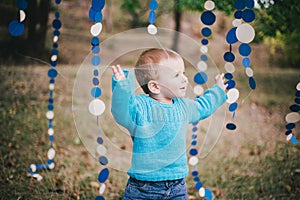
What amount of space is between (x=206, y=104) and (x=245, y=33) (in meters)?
0.53

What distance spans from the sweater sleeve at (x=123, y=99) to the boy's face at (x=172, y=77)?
23 cm

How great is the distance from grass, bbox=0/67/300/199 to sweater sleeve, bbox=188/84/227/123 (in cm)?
128

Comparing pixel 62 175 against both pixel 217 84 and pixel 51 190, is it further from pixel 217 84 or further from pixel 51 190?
pixel 217 84

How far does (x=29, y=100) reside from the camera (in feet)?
17.0

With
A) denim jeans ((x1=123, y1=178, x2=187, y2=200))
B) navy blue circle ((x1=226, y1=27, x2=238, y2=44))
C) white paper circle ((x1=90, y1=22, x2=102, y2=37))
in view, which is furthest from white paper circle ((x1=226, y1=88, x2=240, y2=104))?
white paper circle ((x1=90, y1=22, x2=102, y2=37))

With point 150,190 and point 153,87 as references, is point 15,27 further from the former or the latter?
point 150,190

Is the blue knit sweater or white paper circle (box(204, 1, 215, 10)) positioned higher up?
white paper circle (box(204, 1, 215, 10))

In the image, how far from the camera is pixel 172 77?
1.94 metres

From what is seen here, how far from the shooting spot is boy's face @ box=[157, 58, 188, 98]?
1.93 meters

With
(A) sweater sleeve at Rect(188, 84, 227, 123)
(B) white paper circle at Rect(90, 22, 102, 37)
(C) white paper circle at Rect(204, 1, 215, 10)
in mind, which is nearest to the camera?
(B) white paper circle at Rect(90, 22, 102, 37)

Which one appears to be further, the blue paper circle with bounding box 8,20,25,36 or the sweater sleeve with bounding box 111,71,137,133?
the blue paper circle with bounding box 8,20,25,36

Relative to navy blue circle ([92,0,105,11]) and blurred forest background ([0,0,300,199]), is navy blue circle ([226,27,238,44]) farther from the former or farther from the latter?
blurred forest background ([0,0,300,199])

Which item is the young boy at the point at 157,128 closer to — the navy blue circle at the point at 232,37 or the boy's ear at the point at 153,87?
the boy's ear at the point at 153,87

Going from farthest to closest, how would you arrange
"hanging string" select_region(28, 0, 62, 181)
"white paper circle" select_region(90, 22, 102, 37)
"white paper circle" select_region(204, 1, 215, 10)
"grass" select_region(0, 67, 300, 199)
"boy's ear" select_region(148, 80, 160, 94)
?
"grass" select_region(0, 67, 300, 199)
"hanging string" select_region(28, 0, 62, 181)
"white paper circle" select_region(204, 1, 215, 10)
"boy's ear" select_region(148, 80, 160, 94)
"white paper circle" select_region(90, 22, 102, 37)
